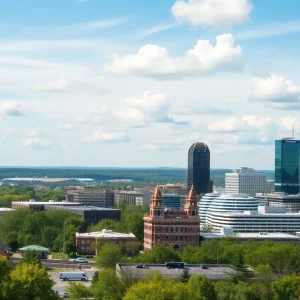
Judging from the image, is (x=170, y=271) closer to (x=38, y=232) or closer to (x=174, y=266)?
(x=174, y=266)

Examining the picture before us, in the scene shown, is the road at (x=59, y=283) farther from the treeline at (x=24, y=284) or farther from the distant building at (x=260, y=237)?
the distant building at (x=260, y=237)

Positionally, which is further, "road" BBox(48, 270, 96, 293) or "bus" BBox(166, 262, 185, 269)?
"road" BBox(48, 270, 96, 293)

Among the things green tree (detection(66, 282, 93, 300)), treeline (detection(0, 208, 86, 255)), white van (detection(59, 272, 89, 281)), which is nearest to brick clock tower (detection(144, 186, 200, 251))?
treeline (detection(0, 208, 86, 255))

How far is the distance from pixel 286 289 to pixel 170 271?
17122 mm

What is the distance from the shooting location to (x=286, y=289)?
337ft

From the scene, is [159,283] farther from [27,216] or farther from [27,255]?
[27,216]

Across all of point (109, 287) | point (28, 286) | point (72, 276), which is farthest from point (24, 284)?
point (72, 276)

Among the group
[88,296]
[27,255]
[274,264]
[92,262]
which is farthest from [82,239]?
[88,296]

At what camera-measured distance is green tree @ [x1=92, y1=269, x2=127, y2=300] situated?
9969cm

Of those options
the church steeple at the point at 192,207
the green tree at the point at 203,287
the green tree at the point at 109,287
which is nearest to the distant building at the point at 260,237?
the church steeple at the point at 192,207

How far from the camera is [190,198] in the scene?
17275 cm

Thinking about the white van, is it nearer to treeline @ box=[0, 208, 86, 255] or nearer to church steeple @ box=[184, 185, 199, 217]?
church steeple @ box=[184, 185, 199, 217]

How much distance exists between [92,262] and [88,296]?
193 ft

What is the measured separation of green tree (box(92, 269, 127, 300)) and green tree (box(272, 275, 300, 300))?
16.2m
